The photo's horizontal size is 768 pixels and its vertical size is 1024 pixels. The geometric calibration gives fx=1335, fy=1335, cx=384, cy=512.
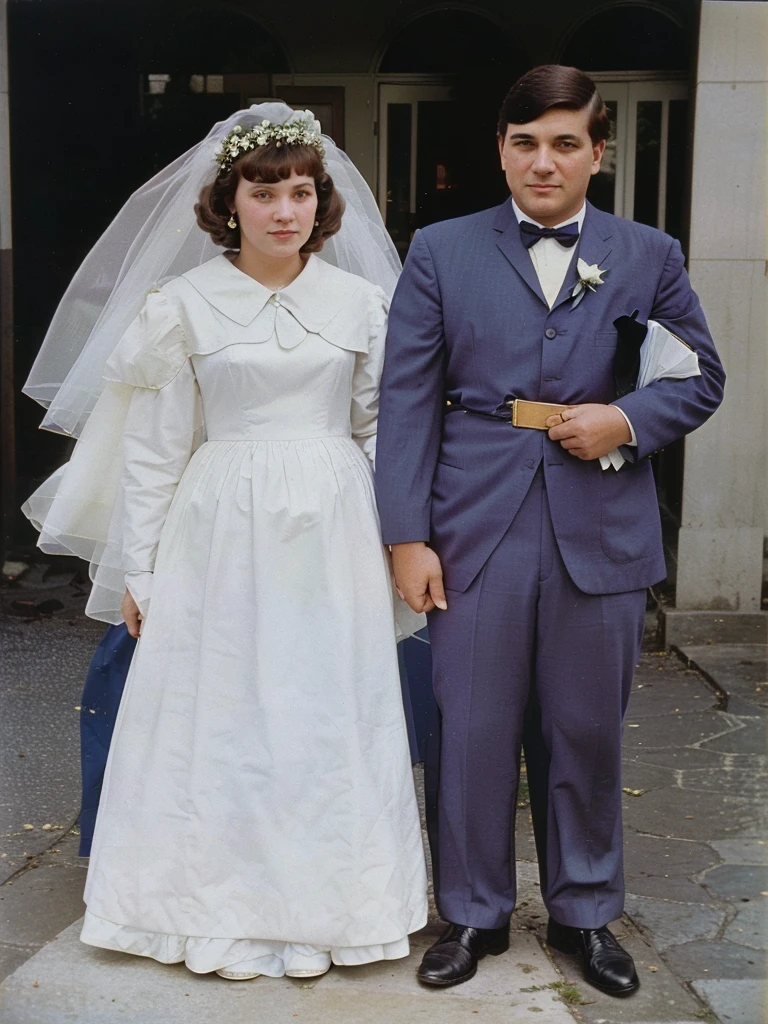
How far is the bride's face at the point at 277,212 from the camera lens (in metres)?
3.10

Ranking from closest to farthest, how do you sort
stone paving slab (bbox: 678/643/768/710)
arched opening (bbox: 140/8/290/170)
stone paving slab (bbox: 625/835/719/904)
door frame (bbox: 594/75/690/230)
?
stone paving slab (bbox: 625/835/719/904), stone paving slab (bbox: 678/643/768/710), door frame (bbox: 594/75/690/230), arched opening (bbox: 140/8/290/170)

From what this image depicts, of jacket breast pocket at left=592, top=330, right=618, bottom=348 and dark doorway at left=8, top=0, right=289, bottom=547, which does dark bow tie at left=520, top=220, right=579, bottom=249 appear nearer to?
jacket breast pocket at left=592, top=330, right=618, bottom=348

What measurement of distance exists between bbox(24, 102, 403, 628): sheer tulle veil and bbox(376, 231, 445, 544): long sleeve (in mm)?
489

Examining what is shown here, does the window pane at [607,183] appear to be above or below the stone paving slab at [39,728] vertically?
above

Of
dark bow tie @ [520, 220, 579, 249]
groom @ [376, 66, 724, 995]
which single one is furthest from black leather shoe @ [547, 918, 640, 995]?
dark bow tie @ [520, 220, 579, 249]

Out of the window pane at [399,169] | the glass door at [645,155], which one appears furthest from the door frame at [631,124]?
the window pane at [399,169]

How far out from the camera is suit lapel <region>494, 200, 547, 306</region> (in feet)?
9.81

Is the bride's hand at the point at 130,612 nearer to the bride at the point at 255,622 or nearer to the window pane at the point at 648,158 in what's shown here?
the bride at the point at 255,622

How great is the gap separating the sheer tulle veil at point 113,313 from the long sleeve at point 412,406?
1.60ft

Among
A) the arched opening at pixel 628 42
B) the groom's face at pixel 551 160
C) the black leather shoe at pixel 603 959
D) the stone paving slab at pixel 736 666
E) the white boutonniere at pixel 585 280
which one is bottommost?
the black leather shoe at pixel 603 959

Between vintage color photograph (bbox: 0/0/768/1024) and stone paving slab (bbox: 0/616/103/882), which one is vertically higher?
vintage color photograph (bbox: 0/0/768/1024)

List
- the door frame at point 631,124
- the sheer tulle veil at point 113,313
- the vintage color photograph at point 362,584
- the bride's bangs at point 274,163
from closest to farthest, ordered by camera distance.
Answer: the vintage color photograph at point 362,584 → the bride's bangs at point 274,163 → the sheer tulle veil at point 113,313 → the door frame at point 631,124

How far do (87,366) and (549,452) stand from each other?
4.04 ft

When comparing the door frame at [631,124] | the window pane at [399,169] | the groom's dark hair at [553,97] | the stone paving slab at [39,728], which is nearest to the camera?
the groom's dark hair at [553,97]
